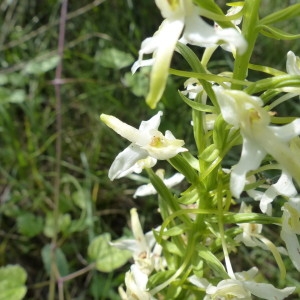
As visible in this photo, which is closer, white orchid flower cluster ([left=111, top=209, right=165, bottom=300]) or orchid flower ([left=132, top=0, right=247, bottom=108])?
orchid flower ([left=132, top=0, right=247, bottom=108])

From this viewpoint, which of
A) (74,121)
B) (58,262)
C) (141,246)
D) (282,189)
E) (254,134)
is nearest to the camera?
(254,134)

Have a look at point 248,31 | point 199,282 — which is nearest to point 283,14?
point 248,31

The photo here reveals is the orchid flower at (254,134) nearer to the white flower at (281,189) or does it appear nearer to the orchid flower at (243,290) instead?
the white flower at (281,189)

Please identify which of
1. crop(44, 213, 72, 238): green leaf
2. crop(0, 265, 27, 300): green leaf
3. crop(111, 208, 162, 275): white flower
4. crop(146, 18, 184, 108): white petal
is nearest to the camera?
crop(146, 18, 184, 108): white petal

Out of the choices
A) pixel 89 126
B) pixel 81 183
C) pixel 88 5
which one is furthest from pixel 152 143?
pixel 88 5

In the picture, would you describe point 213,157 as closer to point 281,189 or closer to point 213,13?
point 281,189

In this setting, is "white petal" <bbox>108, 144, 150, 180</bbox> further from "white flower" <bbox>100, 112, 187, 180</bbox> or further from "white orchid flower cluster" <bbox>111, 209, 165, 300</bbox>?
"white orchid flower cluster" <bbox>111, 209, 165, 300</bbox>

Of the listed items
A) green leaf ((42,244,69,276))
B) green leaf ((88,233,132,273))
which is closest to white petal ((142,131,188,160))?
green leaf ((88,233,132,273))

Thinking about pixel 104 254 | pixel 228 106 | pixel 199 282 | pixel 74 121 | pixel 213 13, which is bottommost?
pixel 104 254
